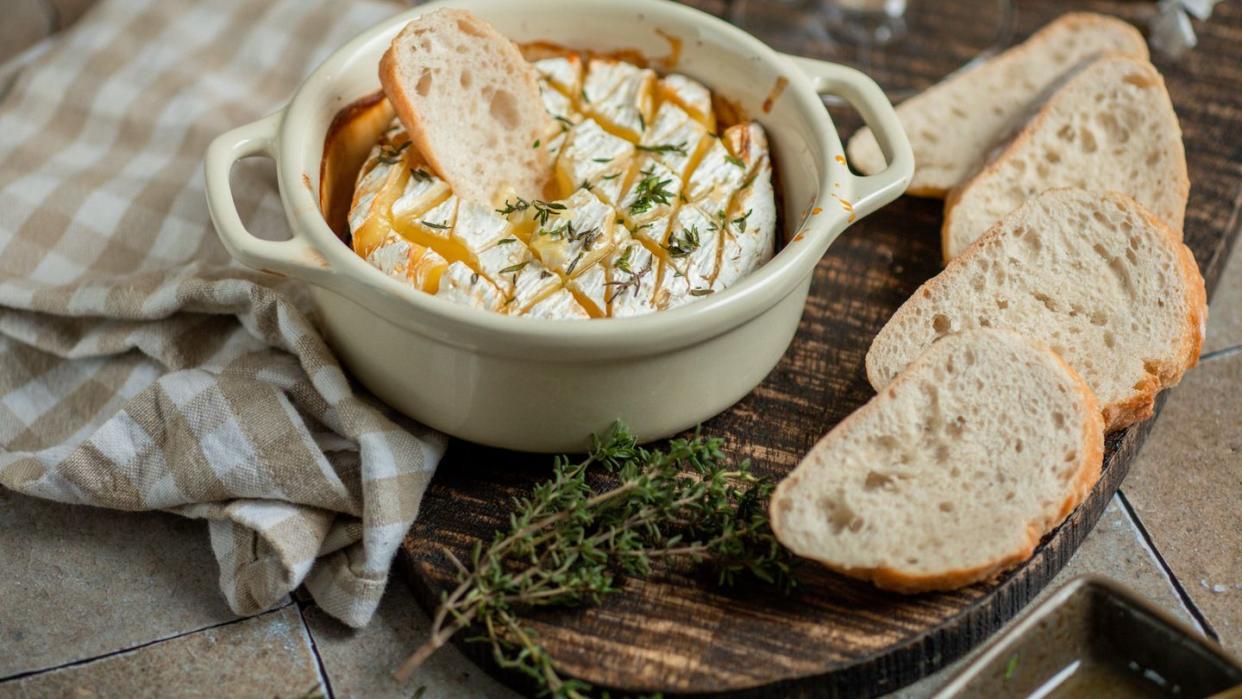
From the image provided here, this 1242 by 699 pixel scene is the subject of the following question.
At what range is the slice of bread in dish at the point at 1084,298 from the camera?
2.20 metres

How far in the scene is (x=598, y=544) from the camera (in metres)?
2.00

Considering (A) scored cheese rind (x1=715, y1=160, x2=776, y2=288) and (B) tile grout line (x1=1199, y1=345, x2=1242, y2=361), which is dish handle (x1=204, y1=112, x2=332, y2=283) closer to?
(A) scored cheese rind (x1=715, y1=160, x2=776, y2=288)

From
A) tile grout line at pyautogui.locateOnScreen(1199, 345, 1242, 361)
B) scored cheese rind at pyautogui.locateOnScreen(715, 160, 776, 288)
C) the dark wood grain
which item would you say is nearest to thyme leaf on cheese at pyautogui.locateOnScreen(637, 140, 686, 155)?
scored cheese rind at pyautogui.locateOnScreen(715, 160, 776, 288)

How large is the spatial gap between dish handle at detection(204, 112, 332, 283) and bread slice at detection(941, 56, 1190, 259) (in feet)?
4.29

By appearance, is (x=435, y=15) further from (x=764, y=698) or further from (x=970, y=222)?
(x=764, y=698)

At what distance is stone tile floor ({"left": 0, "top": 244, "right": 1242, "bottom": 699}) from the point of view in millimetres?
1953

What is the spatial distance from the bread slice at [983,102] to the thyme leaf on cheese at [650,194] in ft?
2.22

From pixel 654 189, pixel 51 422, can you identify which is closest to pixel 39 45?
pixel 51 422

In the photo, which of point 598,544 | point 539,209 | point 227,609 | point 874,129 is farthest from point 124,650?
point 874,129

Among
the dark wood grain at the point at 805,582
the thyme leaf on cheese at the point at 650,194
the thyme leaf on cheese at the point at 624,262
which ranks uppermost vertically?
the thyme leaf on cheese at the point at 650,194

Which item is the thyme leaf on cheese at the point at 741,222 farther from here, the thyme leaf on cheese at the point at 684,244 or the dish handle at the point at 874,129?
the dish handle at the point at 874,129

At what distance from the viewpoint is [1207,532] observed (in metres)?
2.24

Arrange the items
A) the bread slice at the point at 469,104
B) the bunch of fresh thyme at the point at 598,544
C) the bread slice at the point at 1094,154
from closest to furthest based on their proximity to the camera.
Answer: the bunch of fresh thyme at the point at 598,544 < the bread slice at the point at 469,104 < the bread slice at the point at 1094,154

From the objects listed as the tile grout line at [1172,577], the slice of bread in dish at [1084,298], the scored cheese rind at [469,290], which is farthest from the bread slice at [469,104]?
the tile grout line at [1172,577]
